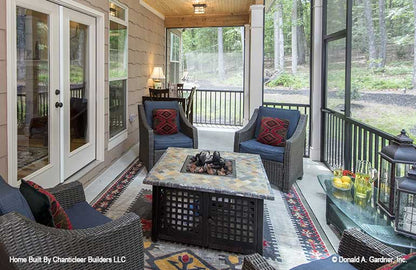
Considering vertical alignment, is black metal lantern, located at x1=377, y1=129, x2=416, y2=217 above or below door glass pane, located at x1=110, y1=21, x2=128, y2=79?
below

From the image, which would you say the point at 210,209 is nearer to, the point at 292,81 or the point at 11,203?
the point at 11,203

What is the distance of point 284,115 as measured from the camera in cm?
394

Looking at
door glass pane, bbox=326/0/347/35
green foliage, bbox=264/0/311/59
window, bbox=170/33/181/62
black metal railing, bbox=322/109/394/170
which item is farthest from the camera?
window, bbox=170/33/181/62

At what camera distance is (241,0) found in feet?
20.5

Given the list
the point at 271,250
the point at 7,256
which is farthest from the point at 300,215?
the point at 7,256

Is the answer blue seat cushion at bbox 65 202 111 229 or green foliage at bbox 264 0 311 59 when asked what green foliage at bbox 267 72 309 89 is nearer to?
green foliage at bbox 264 0 311 59

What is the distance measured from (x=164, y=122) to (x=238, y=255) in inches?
Result: 98.1

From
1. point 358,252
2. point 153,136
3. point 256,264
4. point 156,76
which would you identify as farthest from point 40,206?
point 156,76

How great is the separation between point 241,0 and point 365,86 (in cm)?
399

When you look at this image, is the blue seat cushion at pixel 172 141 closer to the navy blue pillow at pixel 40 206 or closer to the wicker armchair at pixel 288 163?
the wicker armchair at pixel 288 163

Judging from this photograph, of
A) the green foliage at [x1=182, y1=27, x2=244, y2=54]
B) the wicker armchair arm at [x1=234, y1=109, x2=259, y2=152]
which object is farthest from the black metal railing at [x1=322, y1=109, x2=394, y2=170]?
the green foliage at [x1=182, y1=27, x2=244, y2=54]

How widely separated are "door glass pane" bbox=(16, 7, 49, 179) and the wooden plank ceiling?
4.18 metres

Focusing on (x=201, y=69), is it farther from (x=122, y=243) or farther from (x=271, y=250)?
(x=122, y=243)

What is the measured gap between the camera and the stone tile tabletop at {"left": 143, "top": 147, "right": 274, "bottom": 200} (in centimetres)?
211
